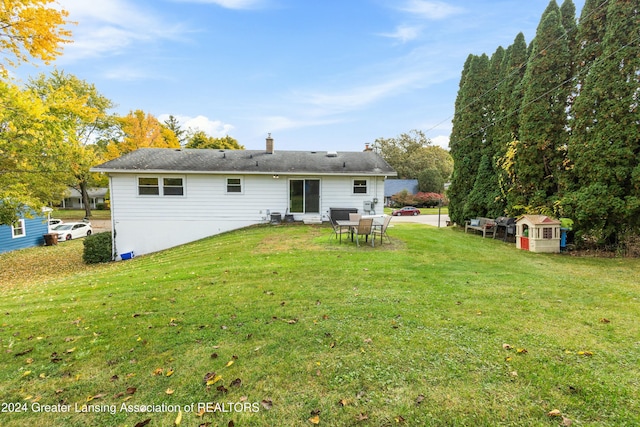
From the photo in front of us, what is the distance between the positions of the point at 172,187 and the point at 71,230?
14803mm

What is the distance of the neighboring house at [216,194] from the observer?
1389 centimetres

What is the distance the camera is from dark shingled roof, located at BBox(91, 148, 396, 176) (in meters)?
13.9

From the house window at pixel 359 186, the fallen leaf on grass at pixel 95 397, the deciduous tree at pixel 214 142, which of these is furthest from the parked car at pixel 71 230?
the fallen leaf on grass at pixel 95 397

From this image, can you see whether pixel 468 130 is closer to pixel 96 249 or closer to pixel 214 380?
pixel 214 380

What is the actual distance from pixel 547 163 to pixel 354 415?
11.3m

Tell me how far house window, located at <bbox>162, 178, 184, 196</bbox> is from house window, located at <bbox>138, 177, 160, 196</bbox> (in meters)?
0.31

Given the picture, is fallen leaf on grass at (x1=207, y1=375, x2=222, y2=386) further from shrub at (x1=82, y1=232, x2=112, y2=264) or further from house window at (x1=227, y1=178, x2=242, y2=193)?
shrub at (x1=82, y1=232, x2=112, y2=264)

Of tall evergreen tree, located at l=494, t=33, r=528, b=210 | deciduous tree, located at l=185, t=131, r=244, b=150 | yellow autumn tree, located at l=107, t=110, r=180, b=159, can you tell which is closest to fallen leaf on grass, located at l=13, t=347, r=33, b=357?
tall evergreen tree, located at l=494, t=33, r=528, b=210

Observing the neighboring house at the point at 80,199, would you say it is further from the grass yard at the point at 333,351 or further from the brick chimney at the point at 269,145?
the grass yard at the point at 333,351

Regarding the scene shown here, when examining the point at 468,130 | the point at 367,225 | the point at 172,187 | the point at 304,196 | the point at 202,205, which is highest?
the point at 468,130

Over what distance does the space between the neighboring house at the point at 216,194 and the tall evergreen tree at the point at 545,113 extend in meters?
5.36

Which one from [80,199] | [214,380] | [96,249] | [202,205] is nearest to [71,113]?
[202,205]

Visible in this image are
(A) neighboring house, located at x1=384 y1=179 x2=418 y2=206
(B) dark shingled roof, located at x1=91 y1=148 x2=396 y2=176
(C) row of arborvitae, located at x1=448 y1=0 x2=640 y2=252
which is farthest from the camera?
(A) neighboring house, located at x1=384 y1=179 x2=418 y2=206

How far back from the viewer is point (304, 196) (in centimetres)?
1466
